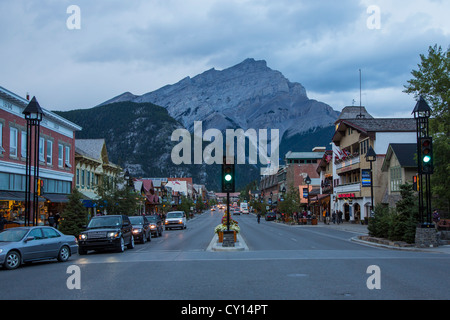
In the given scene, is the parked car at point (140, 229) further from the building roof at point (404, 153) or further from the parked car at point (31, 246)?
the building roof at point (404, 153)

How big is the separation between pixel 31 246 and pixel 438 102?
101 ft

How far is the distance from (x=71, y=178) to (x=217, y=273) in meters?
35.0

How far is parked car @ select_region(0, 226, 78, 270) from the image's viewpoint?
1627cm

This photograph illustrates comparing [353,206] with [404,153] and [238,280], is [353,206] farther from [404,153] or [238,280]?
[238,280]

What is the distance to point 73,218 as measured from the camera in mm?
31000

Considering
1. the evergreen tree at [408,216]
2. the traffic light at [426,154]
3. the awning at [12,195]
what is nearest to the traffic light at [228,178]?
the traffic light at [426,154]

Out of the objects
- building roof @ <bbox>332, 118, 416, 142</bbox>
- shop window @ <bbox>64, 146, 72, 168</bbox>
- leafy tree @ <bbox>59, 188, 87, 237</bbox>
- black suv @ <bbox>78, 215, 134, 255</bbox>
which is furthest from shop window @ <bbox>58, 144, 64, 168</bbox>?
building roof @ <bbox>332, 118, 416, 142</bbox>

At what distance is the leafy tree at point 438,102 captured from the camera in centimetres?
3366

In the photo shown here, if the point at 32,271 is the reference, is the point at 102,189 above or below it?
above

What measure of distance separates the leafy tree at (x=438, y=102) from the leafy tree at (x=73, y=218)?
2383 centimetres

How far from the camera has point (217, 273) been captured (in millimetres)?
13828

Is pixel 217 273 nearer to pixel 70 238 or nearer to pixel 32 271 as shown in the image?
pixel 32 271

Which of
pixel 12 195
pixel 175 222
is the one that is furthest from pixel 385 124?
pixel 12 195
